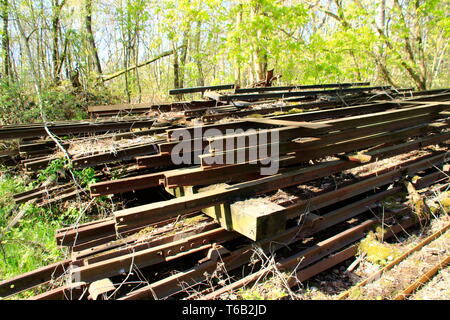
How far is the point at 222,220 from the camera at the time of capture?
2.73 meters

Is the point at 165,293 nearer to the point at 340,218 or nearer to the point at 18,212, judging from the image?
the point at 340,218

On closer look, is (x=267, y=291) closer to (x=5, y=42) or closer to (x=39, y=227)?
(x=39, y=227)

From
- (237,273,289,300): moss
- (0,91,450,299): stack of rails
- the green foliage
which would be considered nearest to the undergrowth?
the green foliage

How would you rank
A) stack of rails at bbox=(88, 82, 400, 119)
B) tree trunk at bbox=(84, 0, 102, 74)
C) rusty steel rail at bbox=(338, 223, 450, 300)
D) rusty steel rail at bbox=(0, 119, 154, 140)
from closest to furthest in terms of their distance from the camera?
rusty steel rail at bbox=(338, 223, 450, 300) → rusty steel rail at bbox=(0, 119, 154, 140) → stack of rails at bbox=(88, 82, 400, 119) → tree trunk at bbox=(84, 0, 102, 74)

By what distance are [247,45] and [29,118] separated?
8.19 meters

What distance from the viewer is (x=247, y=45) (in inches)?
431

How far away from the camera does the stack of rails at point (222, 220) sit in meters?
2.51

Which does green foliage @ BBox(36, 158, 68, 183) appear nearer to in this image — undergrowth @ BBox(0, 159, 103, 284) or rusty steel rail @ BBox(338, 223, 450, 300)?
undergrowth @ BBox(0, 159, 103, 284)

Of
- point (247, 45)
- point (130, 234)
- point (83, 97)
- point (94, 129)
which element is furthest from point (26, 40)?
point (130, 234)

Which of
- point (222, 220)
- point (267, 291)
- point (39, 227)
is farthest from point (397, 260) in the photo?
point (39, 227)

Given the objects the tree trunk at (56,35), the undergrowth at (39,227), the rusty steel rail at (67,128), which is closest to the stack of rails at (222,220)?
the undergrowth at (39,227)

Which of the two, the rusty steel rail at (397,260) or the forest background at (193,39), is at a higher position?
the forest background at (193,39)

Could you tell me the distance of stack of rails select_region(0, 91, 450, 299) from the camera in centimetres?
251

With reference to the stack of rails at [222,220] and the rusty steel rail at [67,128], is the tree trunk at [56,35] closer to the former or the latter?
the rusty steel rail at [67,128]
